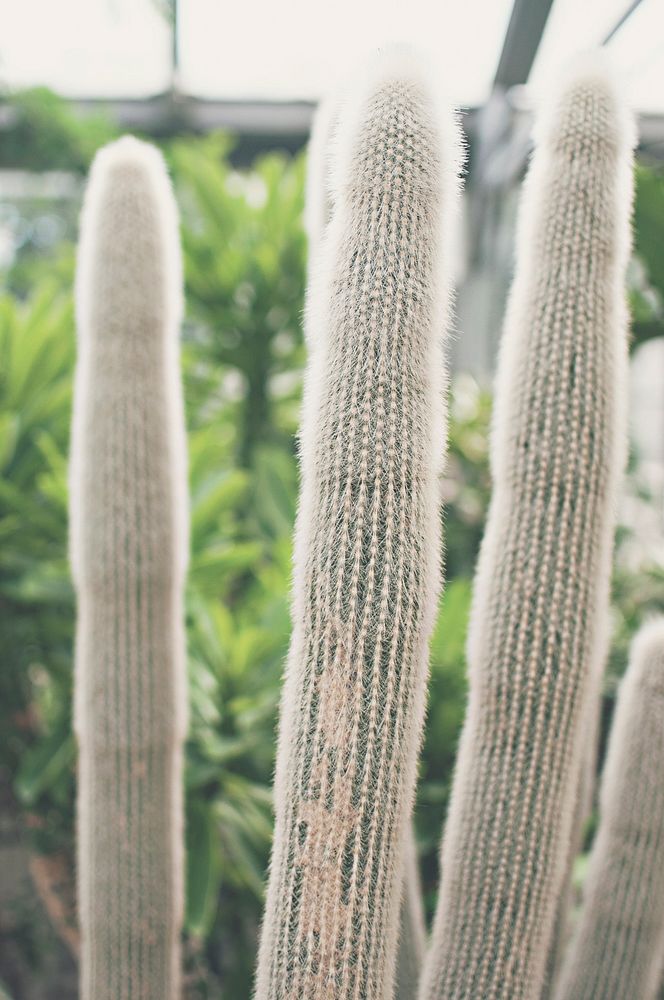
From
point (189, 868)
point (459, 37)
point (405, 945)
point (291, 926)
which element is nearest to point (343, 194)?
point (291, 926)

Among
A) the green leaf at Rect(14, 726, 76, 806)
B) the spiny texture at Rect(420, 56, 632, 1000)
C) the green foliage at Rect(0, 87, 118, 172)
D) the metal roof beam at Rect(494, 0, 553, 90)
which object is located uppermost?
the metal roof beam at Rect(494, 0, 553, 90)

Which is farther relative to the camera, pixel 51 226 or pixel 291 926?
pixel 51 226

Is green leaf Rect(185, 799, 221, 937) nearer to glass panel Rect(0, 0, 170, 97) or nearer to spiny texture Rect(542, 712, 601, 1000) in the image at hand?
spiny texture Rect(542, 712, 601, 1000)

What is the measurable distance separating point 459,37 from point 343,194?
253cm

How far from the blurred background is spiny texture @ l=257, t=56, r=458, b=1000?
0.18 meters

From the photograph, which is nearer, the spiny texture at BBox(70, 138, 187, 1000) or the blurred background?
the spiny texture at BBox(70, 138, 187, 1000)

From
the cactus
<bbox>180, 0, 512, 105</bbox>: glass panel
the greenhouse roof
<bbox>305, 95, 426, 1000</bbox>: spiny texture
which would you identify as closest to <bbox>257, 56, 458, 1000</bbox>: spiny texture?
<bbox>305, 95, 426, 1000</bbox>: spiny texture

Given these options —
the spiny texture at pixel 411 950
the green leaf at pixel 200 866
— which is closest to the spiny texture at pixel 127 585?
the green leaf at pixel 200 866

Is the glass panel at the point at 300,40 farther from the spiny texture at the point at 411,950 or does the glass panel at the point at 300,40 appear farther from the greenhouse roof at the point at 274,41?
the spiny texture at the point at 411,950

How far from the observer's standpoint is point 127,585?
110cm

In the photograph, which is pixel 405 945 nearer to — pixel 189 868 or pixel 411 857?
pixel 411 857

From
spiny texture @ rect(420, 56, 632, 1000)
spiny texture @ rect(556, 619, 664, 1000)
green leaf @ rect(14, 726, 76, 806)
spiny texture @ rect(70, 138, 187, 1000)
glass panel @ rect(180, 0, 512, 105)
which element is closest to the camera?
spiny texture @ rect(420, 56, 632, 1000)

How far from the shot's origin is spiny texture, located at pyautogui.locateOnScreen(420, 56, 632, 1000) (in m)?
0.87

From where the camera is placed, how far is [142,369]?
113 centimetres
